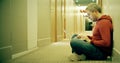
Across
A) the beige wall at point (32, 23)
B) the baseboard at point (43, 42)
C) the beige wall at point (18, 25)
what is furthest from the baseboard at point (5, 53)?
the baseboard at point (43, 42)

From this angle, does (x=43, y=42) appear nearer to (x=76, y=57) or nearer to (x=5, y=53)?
(x=5, y=53)

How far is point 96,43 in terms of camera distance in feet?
10.5

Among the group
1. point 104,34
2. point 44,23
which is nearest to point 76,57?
point 104,34

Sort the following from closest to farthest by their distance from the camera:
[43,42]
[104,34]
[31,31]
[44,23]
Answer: [104,34]
[31,31]
[43,42]
[44,23]

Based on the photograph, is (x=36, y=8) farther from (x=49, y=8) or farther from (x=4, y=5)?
(x=4, y=5)

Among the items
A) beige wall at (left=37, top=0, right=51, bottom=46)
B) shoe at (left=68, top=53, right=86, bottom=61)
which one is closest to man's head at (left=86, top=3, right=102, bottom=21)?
shoe at (left=68, top=53, right=86, bottom=61)

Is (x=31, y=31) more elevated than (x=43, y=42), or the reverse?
(x=31, y=31)

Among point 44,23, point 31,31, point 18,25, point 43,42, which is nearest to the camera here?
point 18,25

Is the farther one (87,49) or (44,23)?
(44,23)

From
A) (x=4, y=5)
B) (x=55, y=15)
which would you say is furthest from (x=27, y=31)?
(x=55, y=15)

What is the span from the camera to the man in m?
3.11

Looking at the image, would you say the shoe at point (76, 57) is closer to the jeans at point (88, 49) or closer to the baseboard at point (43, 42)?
the jeans at point (88, 49)

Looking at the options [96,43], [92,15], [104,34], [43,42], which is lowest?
[43,42]

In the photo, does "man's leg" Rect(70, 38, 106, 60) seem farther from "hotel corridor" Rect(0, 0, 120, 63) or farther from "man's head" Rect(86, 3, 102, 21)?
"man's head" Rect(86, 3, 102, 21)
